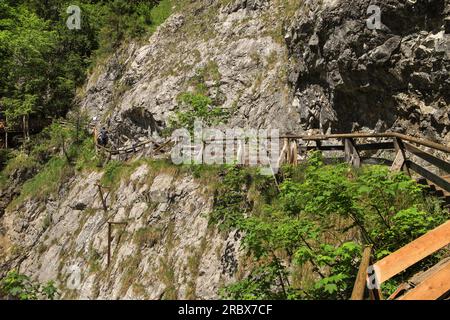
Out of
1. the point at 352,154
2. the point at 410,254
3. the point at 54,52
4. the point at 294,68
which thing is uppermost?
the point at 54,52

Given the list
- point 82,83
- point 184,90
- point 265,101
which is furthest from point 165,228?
point 82,83

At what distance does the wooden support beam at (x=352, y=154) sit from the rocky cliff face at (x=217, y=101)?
7.90 feet

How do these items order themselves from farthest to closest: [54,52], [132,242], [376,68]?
[54,52], [132,242], [376,68]

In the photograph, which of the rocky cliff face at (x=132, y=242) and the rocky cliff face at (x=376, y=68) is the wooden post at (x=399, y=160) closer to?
the rocky cliff face at (x=376, y=68)

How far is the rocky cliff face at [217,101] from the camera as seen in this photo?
10984 mm

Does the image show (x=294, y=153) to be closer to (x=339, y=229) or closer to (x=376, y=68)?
(x=376, y=68)

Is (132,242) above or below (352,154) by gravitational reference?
below

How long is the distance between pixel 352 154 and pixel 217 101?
9583mm

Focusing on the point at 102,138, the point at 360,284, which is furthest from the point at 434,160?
the point at 102,138

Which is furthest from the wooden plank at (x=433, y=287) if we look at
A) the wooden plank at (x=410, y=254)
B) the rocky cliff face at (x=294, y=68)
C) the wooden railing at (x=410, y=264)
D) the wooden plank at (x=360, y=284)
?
the rocky cliff face at (x=294, y=68)

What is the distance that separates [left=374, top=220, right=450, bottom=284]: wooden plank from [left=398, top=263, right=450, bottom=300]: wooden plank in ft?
0.67

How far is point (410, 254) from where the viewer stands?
4289 millimetres

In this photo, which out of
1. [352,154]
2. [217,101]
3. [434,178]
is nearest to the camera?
[434,178]

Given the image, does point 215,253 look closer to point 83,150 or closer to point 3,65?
point 83,150
